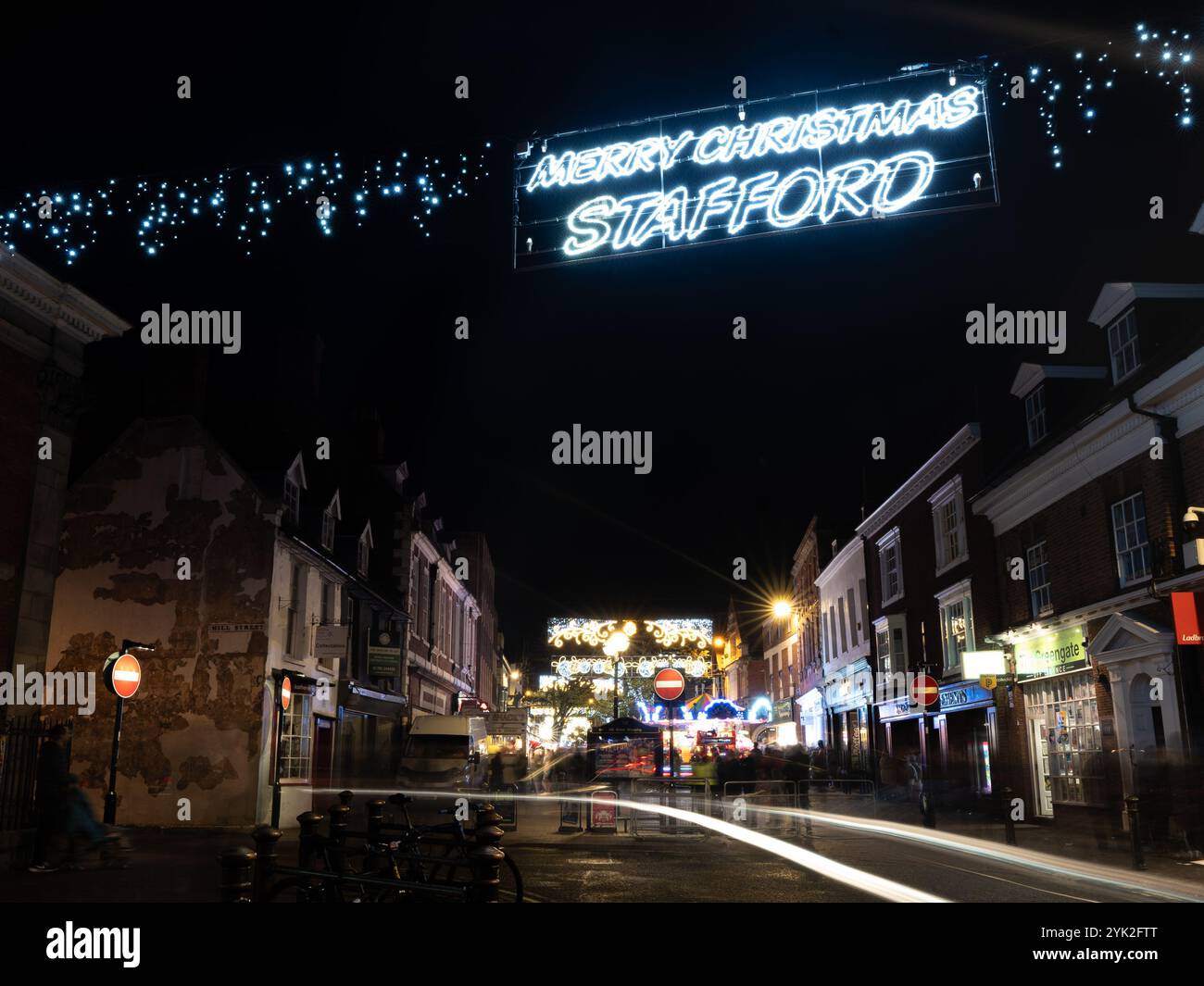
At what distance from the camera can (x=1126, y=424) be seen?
17953 millimetres

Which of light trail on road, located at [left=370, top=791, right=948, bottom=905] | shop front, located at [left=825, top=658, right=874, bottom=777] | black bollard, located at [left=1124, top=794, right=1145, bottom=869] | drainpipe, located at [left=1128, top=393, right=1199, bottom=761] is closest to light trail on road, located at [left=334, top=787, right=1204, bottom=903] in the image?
light trail on road, located at [left=370, top=791, right=948, bottom=905]

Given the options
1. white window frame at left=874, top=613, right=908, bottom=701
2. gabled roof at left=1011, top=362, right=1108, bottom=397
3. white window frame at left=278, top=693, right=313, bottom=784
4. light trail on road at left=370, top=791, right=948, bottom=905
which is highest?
gabled roof at left=1011, top=362, right=1108, bottom=397

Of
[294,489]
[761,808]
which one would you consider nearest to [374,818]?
[761,808]

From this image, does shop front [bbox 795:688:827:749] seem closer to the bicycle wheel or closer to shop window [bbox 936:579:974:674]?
shop window [bbox 936:579:974:674]

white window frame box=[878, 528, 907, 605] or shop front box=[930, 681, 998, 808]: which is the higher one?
white window frame box=[878, 528, 907, 605]

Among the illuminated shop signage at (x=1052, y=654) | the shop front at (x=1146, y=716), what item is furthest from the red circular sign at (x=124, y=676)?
the illuminated shop signage at (x=1052, y=654)

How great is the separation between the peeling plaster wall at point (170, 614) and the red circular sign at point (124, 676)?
17.6 feet

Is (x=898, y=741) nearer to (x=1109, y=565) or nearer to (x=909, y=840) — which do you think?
(x=1109, y=565)

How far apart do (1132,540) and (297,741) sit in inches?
755

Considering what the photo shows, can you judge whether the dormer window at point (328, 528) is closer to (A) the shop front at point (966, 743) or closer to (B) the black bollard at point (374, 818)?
(A) the shop front at point (966, 743)

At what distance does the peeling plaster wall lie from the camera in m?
22.1

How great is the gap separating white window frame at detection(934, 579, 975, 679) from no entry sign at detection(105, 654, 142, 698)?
1882 cm
